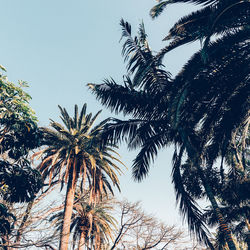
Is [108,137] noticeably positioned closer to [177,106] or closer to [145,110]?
[145,110]

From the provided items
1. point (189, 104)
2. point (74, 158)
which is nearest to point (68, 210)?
point (74, 158)

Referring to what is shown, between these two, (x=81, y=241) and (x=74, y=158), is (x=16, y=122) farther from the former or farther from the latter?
(x=81, y=241)

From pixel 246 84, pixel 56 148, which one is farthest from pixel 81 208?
pixel 246 84

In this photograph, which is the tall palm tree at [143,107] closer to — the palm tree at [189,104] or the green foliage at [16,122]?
the palm tree at [189,104]

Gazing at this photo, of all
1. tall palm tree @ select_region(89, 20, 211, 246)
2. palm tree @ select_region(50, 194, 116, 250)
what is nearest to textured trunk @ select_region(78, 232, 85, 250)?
palm tree @ select_region(50, 194, 116, 250)

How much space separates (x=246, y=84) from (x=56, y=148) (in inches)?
426

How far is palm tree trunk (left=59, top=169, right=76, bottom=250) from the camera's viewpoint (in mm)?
9773

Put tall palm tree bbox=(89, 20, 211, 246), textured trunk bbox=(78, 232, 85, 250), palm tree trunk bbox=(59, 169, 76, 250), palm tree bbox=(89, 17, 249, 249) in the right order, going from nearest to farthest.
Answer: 1. palm tree bbox=(89, 17, 249, 249)
2. tall palm tree bbox=(89, 20, 211, 246)
3. palm tree trunk bbox=(59, 169, 76, 250)
4. textured trunk bbox=(78, 232, 85, 250)

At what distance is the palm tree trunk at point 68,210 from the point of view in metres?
9.77

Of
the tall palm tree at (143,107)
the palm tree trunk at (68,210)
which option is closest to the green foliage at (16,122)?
the tall palm tree at (143,107)

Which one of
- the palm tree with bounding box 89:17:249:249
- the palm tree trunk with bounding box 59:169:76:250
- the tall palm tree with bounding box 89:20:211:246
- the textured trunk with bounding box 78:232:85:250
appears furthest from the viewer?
the textured trunk with bounding box 78:232:85:250

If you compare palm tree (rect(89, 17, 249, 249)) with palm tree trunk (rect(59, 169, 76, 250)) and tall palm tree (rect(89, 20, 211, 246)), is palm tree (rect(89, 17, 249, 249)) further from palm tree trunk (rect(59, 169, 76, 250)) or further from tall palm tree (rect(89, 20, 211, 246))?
palm tree trunk (rect(59, 169, 76, 250))

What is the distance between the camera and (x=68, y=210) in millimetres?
11398

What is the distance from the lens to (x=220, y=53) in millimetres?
5773
